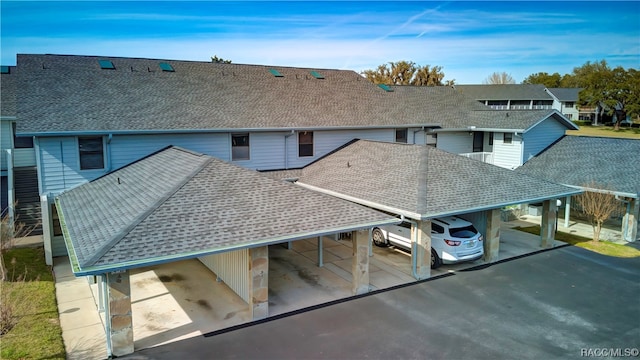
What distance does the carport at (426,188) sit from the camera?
45.7ft

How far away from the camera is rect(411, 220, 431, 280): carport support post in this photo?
13.8 m

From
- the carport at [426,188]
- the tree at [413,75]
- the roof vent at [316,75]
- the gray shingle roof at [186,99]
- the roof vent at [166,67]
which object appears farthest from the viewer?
the tree at [413,75]

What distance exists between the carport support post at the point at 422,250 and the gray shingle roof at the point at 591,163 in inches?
412

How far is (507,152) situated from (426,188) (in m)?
11.7

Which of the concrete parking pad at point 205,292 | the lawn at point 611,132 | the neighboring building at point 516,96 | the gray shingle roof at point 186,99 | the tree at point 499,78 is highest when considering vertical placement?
the tree at point 499,78

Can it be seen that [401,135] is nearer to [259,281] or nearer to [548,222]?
[548,222]

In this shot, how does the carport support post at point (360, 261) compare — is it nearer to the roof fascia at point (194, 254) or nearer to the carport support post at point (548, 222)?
the roof fascia at point (194, 254)

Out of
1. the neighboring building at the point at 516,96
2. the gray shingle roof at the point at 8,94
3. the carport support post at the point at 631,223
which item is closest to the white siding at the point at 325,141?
the carport support post at the point at 631,223

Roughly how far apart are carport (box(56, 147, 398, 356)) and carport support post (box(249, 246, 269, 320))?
25 mm

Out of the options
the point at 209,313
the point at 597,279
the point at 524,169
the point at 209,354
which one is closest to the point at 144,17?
the point at 209,313

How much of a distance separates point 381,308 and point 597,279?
304 inches

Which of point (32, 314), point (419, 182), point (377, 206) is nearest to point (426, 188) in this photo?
point (419, 182)

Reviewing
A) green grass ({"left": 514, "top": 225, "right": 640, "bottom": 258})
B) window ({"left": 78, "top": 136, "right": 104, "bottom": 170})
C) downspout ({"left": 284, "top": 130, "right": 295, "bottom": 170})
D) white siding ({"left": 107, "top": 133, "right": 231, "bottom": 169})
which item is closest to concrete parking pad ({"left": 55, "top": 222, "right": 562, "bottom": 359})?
green grass ({"left": 514, "top": 225, "right": 640, "bottom": 258})

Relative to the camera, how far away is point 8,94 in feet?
69.2
